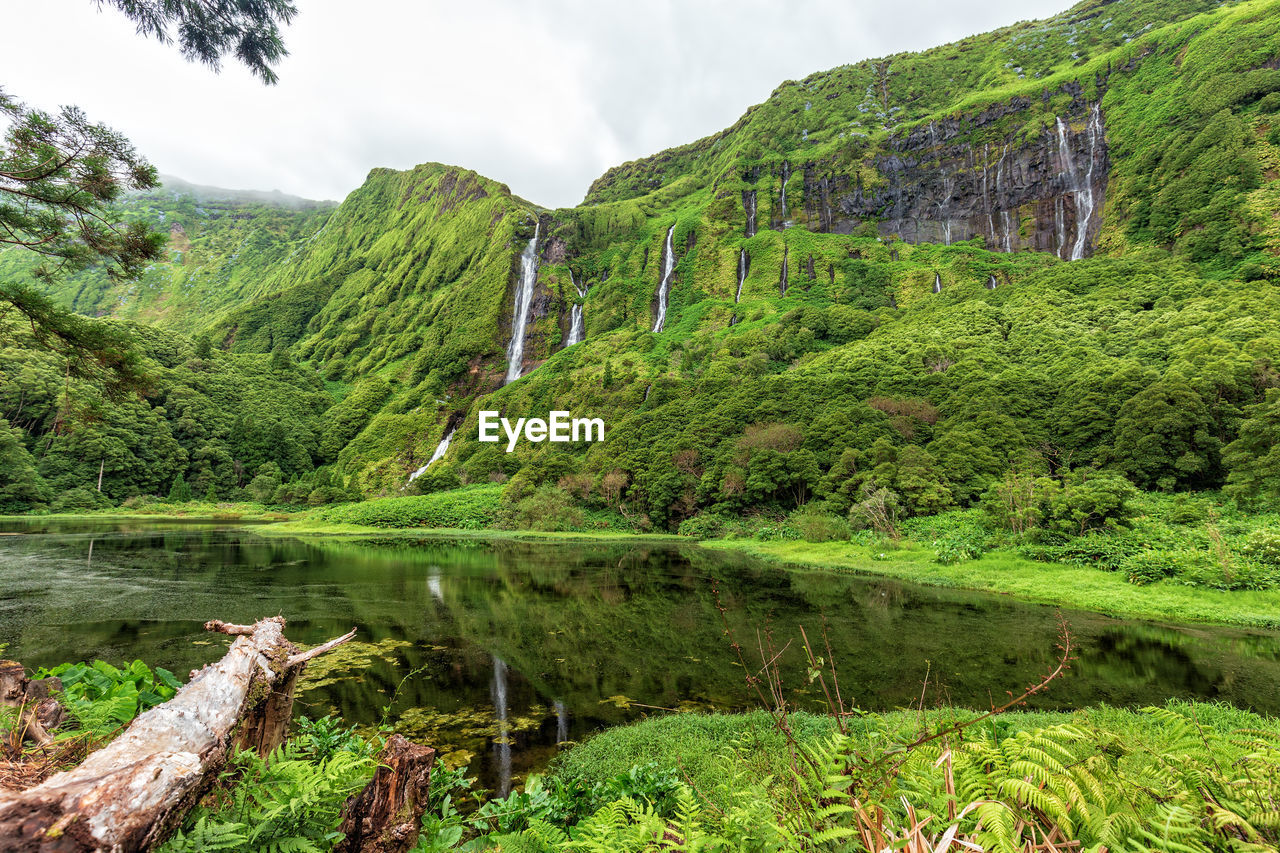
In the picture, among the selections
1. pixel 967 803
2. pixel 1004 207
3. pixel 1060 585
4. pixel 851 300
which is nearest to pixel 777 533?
pixel 1060 585

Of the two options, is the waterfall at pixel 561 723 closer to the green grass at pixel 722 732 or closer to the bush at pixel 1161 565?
A: the green grass at pixel 722 732

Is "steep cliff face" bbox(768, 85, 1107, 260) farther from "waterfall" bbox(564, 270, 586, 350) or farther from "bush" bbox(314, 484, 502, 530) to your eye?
"bush" bbox(314, 484, 502, 530)

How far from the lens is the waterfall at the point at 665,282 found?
291ft

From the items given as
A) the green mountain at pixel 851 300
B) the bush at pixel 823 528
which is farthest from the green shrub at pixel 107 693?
the bush at pixel 823 528

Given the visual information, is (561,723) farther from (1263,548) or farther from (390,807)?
(1263,548)

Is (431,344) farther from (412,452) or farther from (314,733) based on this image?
(314,733)

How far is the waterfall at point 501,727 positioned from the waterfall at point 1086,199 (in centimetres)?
8933

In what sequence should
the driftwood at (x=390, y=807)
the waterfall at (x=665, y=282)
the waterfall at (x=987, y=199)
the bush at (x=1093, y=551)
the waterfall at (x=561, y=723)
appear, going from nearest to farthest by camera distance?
1. the driftwood at (x=390, y=807)
2. the waterfall at (x=561, y=723)
3. the bush at (x=1093, y=551)
4. the waterfall at (x=987, y=199)
5. the waterfall at (x=665, y=282)

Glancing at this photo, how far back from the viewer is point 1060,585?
17.6 meters

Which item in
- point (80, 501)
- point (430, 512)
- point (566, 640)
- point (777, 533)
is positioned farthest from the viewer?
point (80, 501)

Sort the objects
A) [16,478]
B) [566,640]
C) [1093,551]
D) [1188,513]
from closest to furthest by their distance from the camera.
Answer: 1. [566,640]
2. [1093,551]
3. [1188,513]
4. [16,478]

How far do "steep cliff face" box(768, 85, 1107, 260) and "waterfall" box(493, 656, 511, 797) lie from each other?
88281 millimetres

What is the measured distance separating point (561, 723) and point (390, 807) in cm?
565

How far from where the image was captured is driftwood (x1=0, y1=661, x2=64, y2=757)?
319cm
